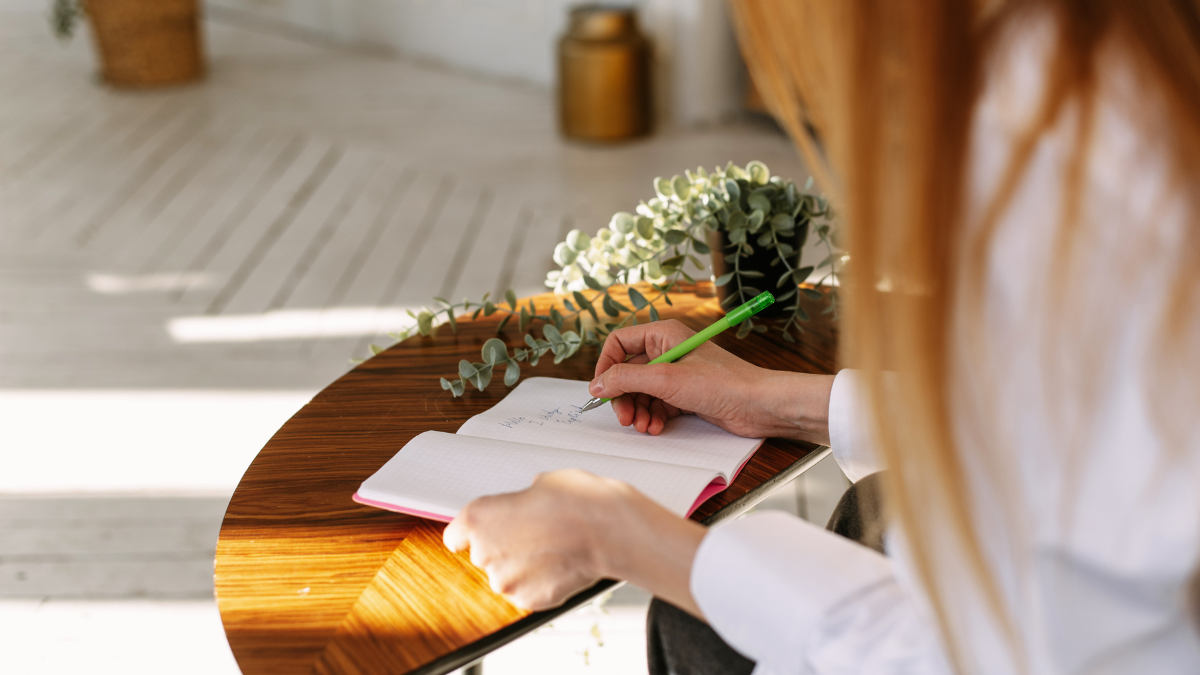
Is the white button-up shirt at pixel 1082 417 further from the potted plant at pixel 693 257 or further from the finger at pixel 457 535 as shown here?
the potted plant at pixel 693 257

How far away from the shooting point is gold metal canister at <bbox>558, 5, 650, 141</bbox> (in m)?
3.71

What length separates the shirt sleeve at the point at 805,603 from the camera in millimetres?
604

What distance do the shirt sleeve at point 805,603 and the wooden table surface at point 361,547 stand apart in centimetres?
13

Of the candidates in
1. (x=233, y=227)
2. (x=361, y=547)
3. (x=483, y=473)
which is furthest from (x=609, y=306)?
(x=233, y=227)

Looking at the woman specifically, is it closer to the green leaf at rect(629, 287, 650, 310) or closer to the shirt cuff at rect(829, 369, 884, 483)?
the shirt cuff at rect(829, 369, 884, 483)

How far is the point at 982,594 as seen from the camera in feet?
1.73

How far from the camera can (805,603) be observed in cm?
63

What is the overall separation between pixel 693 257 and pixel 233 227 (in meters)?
2.36

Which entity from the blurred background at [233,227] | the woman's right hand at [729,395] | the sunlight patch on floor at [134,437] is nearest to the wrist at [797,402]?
the woman's right hand at [729,395]

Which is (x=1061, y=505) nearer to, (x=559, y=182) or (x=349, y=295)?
(x=349, y=295)

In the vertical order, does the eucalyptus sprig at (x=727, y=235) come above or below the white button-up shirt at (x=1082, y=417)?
below

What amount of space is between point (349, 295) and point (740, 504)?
2034 millimetres

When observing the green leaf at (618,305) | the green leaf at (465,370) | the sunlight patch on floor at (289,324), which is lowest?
the sunlight patch on floor at (289,324)

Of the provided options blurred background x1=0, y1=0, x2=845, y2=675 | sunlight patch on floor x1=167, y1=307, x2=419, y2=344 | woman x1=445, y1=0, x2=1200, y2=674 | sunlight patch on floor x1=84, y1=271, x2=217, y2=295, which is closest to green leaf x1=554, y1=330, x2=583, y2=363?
woman x1=445, y1=0, x2=1200, y2=674
